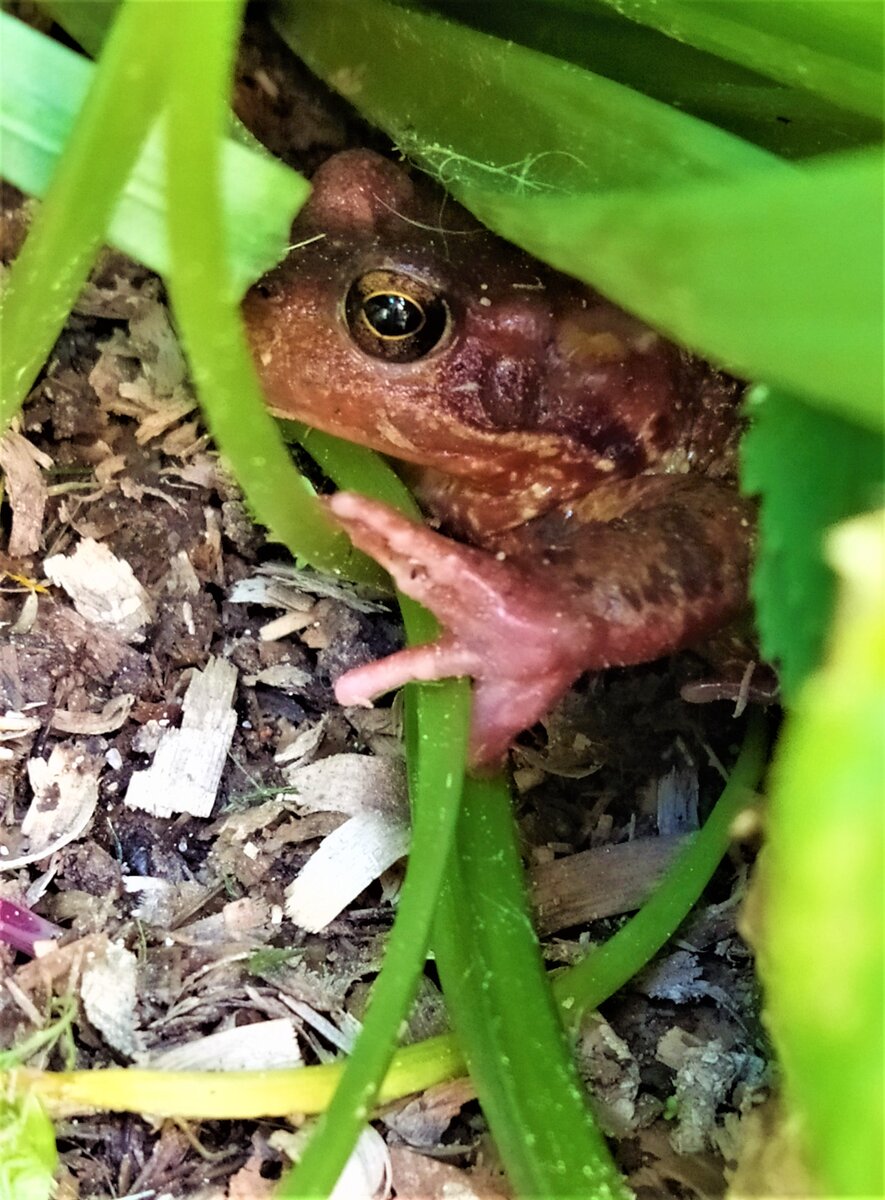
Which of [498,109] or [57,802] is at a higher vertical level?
[498,109]

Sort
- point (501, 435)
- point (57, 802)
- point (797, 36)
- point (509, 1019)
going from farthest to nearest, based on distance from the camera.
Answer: point (501, 435), point (57, 802), point (509, 1019), point (797, 36)

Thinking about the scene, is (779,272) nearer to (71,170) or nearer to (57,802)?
(71,170)

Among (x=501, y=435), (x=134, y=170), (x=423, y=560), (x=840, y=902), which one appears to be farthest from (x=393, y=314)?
(x=840, y=902)

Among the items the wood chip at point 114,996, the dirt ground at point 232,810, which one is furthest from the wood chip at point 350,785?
the wood chip at point 114,996

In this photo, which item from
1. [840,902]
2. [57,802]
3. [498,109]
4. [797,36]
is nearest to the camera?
[840,902]

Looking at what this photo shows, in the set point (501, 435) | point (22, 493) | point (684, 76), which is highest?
point (684, 76)

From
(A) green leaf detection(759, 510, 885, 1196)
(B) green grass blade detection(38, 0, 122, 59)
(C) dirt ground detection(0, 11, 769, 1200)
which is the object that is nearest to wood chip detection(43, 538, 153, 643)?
(C) dirt ground detection(0, 11, 769, 1200)

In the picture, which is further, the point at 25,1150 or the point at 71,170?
the point at 25,1150
